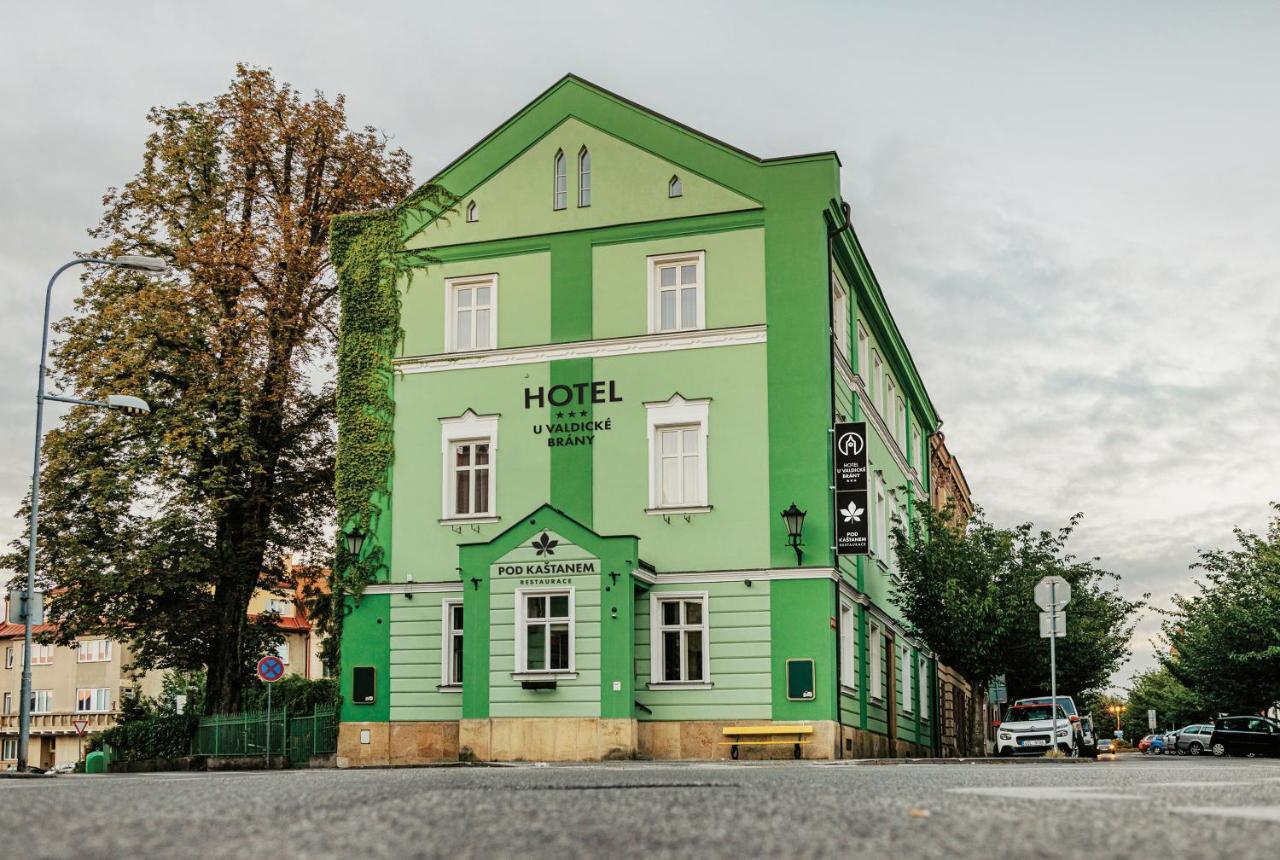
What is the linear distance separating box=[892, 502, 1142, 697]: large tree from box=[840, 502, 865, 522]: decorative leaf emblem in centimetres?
638

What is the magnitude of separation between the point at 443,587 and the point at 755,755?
7766mm

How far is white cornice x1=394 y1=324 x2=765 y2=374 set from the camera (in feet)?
101

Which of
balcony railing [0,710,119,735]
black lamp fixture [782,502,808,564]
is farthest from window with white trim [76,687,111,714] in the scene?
black lamp fixture [782,502,808,564]

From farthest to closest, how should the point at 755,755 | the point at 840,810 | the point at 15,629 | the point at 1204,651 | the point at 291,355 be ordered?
the point at 15,629, the point at 1204,651, the point at 291,355, the point at 755,755, the point at 840,810

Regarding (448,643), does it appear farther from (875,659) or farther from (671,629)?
(875,659)

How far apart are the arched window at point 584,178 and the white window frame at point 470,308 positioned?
Answer: 2603 mm

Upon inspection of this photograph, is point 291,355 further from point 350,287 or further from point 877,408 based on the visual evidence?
point 877,408

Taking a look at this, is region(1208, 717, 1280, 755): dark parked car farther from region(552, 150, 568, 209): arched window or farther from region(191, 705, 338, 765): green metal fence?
region(552, 150, 568, 209): arched window

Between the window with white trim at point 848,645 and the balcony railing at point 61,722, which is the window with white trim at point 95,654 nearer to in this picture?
the balcony railing at point 61,722

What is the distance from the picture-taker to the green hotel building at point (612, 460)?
28.7m

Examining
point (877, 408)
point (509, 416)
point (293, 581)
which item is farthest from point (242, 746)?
point (877, 408)

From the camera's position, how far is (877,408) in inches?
1533

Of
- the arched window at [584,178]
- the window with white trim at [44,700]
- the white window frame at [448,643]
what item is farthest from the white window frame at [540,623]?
the window with white trim at [44,700]

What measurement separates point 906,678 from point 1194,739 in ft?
74.7
